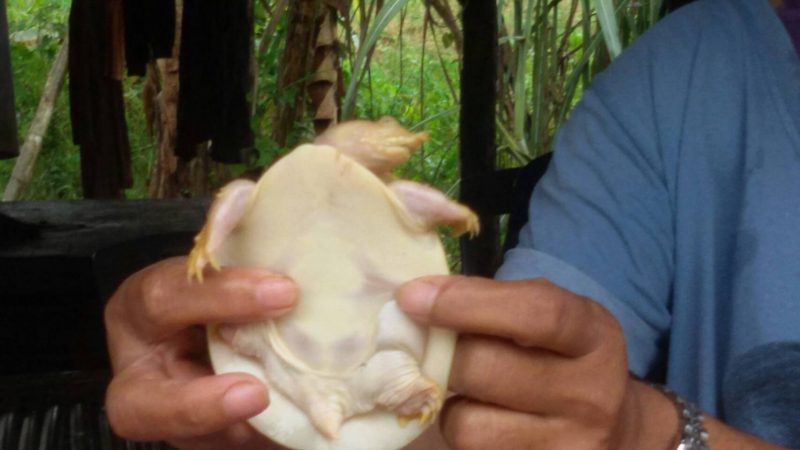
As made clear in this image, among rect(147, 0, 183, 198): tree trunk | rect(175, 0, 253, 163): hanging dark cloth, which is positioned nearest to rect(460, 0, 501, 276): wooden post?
rect(175, 0, 253, 163): hanging dark cloth

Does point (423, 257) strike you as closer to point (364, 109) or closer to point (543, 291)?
point (543, 291)

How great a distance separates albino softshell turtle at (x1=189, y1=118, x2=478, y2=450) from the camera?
475 mm

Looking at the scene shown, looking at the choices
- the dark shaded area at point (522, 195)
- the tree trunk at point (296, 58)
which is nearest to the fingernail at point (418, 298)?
the dark shaded area at point (522, 195)

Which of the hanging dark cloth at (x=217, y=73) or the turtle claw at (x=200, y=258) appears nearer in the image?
the turtle claw at (x=200, y=258)

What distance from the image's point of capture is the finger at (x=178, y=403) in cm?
48

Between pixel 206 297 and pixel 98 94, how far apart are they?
180 cm

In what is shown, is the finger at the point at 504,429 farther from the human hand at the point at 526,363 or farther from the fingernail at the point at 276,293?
the fingernail at the point at 276,293

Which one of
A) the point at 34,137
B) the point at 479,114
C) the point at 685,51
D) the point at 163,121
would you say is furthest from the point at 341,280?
the point at 34,137

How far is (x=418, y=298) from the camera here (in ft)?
1.55

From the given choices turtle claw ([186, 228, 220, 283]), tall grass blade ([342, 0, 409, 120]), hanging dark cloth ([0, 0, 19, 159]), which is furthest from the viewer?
hanging dark cloth ([0, 0, 19, 159])

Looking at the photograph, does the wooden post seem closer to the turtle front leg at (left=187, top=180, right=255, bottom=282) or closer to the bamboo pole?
the turtle front leg at (left=187, top=180, right=255, bottom=282)

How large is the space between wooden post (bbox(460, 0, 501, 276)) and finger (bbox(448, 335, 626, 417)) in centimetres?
119

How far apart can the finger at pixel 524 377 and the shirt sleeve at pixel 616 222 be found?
0.29 m

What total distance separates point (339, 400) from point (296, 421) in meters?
0.03
